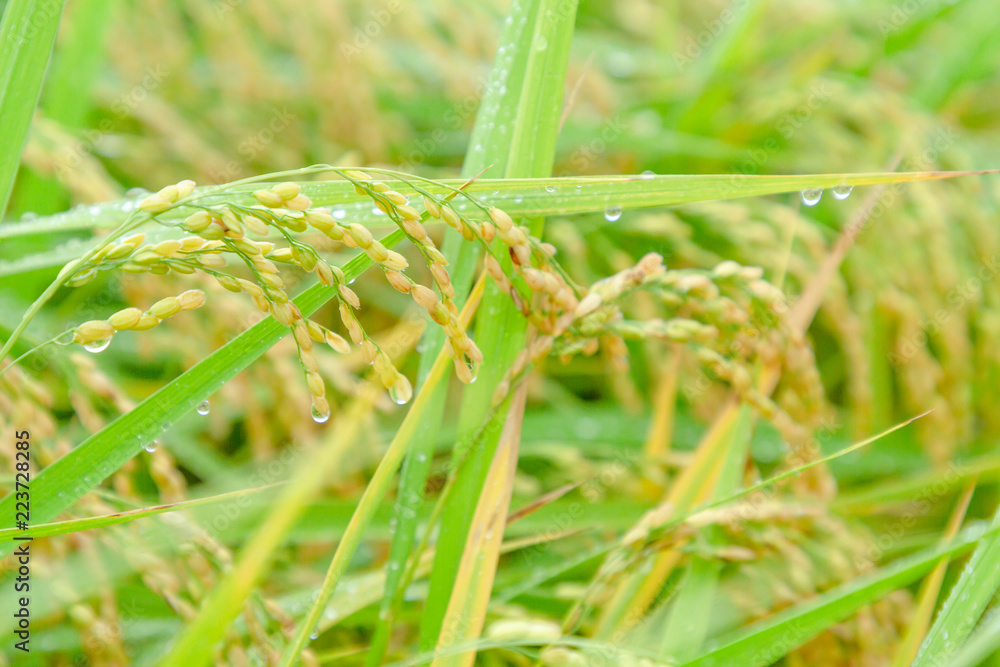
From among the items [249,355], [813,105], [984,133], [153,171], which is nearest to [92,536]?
[249,355]

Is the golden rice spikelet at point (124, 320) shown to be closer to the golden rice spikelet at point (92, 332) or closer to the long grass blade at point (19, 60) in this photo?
the golden rice spikelet at point (92, 332)

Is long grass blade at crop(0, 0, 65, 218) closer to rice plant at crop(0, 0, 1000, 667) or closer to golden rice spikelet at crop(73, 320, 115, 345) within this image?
rice plant at crop(0, 0, 1000, 667)

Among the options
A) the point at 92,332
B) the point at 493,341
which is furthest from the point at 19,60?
the point at 493,341

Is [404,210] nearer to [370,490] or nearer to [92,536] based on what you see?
[370,490]

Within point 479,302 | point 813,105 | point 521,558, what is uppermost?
point 813,105

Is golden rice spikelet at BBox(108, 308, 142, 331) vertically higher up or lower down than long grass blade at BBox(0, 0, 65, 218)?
lower down

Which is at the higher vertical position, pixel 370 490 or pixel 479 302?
pixel 479 302

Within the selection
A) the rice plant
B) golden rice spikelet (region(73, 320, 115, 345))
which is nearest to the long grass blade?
the rice plant

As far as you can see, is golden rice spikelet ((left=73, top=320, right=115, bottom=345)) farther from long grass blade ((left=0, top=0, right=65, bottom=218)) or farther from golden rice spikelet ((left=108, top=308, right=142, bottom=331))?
long grass blade ((left=0, top=0, right=65, bottom=218))

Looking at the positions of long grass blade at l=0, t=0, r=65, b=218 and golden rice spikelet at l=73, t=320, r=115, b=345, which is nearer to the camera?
golden rice spikelet at l=73, t=320, r=115, b=345
